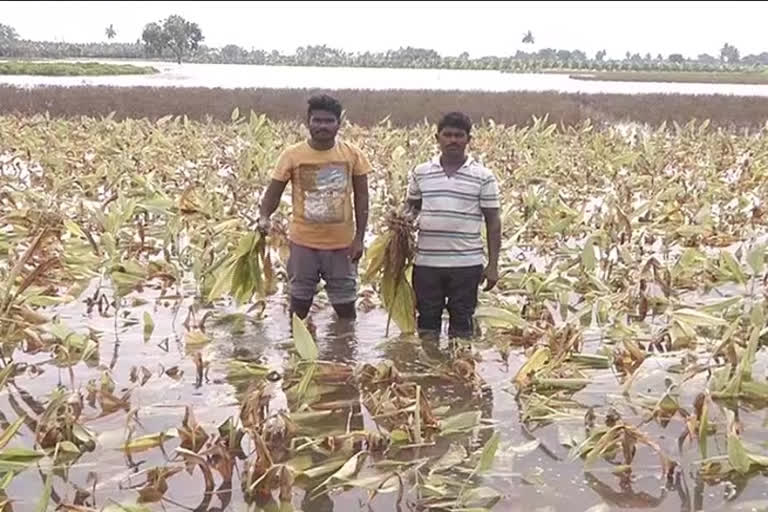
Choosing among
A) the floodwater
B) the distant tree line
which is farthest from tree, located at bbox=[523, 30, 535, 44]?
the floodwater

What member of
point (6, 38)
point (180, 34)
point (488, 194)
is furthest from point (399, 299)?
point (6, 38)

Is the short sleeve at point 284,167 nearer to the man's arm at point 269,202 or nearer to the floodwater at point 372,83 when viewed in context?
the man's arm at point 269,202

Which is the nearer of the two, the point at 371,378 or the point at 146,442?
the point at 146,442

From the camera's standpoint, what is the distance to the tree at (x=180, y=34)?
83.2 m

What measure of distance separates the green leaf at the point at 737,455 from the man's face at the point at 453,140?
4.93 feet

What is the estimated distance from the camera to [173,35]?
275 feet

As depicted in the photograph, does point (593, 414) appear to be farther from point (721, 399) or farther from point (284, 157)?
point (284, 157)

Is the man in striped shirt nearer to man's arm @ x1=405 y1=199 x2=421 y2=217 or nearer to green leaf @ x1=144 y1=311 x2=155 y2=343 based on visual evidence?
man's arm @ x1=405 y1=199 x2=421 y2=217

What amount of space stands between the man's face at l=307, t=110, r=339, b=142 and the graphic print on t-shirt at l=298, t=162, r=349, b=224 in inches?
5.3

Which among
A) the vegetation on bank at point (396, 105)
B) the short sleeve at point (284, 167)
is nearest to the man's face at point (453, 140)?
the short sleeve at point (284, 167)

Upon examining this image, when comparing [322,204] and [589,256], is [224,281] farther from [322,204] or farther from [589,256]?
[589,256]

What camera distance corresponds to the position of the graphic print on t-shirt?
3.81 metres

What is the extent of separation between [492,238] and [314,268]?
0.80 m

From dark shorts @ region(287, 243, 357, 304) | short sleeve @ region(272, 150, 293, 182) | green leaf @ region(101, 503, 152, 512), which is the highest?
short sleeve @ region(272, 150, 293, 182)
